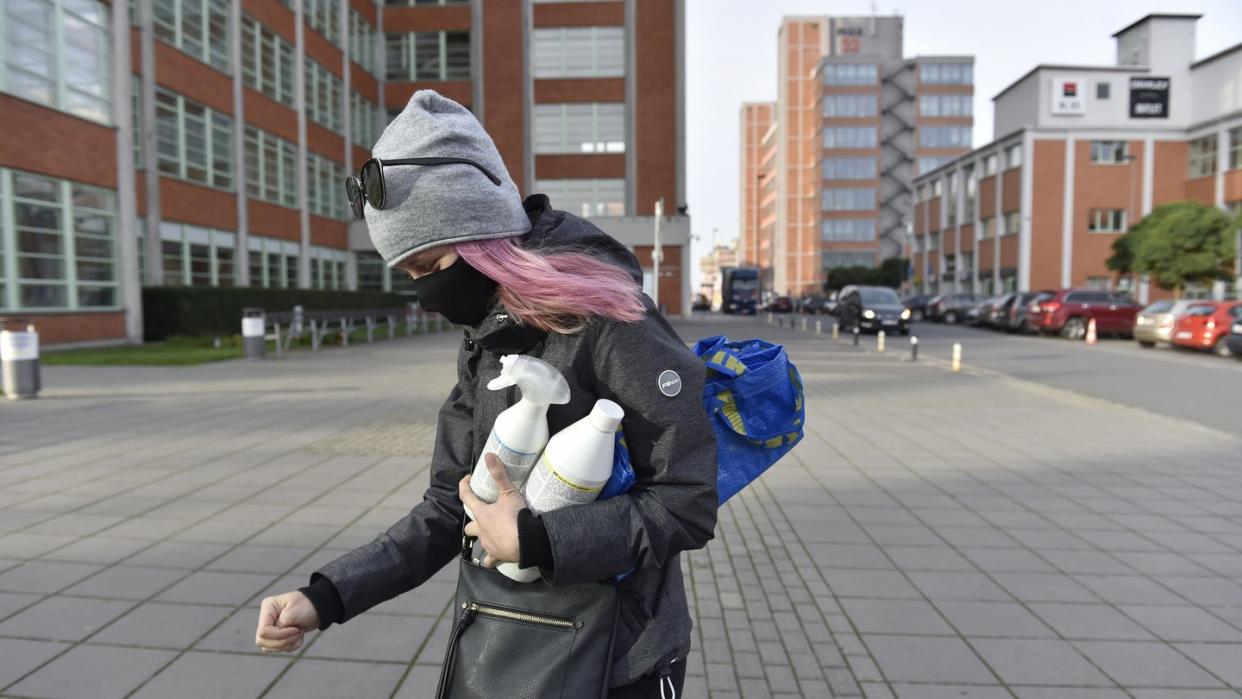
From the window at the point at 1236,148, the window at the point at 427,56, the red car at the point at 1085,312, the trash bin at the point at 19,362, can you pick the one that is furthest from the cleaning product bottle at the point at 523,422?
the window at the point at 1236,148

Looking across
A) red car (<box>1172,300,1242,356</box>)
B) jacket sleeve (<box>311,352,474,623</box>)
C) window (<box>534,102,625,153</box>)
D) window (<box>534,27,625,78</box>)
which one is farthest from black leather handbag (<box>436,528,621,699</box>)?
window (<box>534,27,625,78</box>)

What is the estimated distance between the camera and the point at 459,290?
1546 millimetres

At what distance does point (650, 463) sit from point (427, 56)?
47.3m

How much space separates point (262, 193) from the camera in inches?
1204

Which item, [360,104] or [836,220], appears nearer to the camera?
[360,104]

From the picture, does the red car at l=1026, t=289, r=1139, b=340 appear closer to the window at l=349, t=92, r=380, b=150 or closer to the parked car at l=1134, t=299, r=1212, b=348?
the parked car at l=1134, t=299, r=1212, b=348

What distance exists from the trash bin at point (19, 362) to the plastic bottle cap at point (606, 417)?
12.1 meters

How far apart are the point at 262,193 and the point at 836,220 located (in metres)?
84.0

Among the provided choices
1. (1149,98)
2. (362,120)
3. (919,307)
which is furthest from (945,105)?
(362,120)

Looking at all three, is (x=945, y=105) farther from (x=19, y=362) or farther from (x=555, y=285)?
(x=555, y=285)

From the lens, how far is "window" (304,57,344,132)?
34.9 meters

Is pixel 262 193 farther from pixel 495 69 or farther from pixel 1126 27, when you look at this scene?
pixel 1126 27

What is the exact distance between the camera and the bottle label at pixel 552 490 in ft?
4.36

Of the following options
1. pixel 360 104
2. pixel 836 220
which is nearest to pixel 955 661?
pixel 360 104
